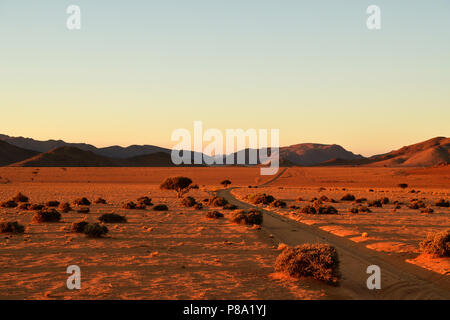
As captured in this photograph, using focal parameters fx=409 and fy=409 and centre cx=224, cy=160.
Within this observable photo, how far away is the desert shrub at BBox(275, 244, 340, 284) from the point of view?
1116 cm

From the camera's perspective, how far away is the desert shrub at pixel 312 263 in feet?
36.6

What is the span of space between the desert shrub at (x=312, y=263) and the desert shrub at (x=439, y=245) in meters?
5.02

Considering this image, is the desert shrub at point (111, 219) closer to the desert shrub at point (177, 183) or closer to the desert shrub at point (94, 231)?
the desert shrub at point (94, 231)

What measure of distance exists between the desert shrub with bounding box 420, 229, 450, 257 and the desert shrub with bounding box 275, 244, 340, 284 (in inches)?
198

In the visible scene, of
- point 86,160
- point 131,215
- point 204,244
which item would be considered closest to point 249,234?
point 204,244

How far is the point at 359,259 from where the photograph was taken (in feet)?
48.2

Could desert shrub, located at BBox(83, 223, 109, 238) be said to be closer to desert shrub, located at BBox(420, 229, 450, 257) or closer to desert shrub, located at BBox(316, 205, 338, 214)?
desert shrub, located at BBox(420, 229, 450, 257)

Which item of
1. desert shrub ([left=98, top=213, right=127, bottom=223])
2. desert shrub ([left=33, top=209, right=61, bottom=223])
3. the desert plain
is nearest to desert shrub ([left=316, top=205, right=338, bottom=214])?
the desert plain

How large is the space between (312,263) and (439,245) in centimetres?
587

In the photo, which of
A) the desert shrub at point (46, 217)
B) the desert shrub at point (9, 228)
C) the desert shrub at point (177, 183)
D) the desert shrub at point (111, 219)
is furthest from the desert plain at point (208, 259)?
the desert shrub at point (177, 183)

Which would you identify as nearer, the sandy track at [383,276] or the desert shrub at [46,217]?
the sandy track at [383,276]

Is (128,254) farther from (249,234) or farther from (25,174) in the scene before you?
(25,174)

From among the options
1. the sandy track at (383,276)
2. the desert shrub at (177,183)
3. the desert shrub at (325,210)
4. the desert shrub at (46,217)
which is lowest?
the desert shrub at (325,210)

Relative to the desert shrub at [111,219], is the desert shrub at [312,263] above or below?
above
